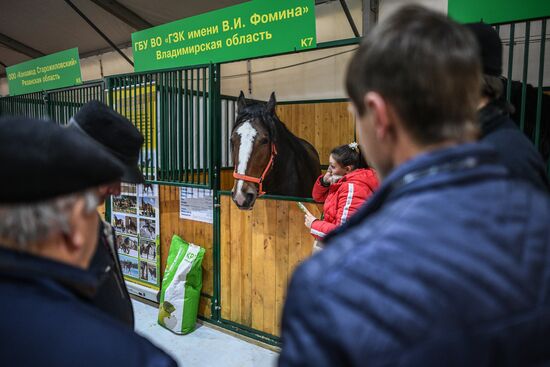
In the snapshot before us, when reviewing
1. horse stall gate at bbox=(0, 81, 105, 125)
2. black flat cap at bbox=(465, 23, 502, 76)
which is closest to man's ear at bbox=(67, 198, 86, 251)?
black flat cap at bbox=(465, 23, 502, 76)

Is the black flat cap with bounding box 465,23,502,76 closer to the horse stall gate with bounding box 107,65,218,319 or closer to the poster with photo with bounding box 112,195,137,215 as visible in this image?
the horse stall gate with bounding box 107,65,218,319

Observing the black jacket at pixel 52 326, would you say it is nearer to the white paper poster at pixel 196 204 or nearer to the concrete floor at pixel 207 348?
the concrete floor at pixel 207 348

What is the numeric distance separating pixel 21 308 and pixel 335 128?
4.44 metres

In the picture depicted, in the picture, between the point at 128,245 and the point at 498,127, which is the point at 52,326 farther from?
the point at 128,245

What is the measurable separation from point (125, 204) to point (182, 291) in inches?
43.5

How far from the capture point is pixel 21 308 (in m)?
0.55

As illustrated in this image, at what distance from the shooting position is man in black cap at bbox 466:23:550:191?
3.21ft

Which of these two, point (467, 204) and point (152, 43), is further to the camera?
point (152, 43)

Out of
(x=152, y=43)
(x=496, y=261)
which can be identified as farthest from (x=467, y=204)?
(x=152, y=43)

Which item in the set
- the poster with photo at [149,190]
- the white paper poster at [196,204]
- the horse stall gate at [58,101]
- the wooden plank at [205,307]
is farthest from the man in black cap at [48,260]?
the horse stall gate at [58,101]

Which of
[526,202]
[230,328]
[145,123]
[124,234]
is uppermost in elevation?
[145,123]

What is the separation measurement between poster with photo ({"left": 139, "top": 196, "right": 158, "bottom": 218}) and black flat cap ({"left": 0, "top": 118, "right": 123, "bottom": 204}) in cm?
270

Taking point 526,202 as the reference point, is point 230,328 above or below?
below

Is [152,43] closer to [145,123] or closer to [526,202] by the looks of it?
[145,123]
